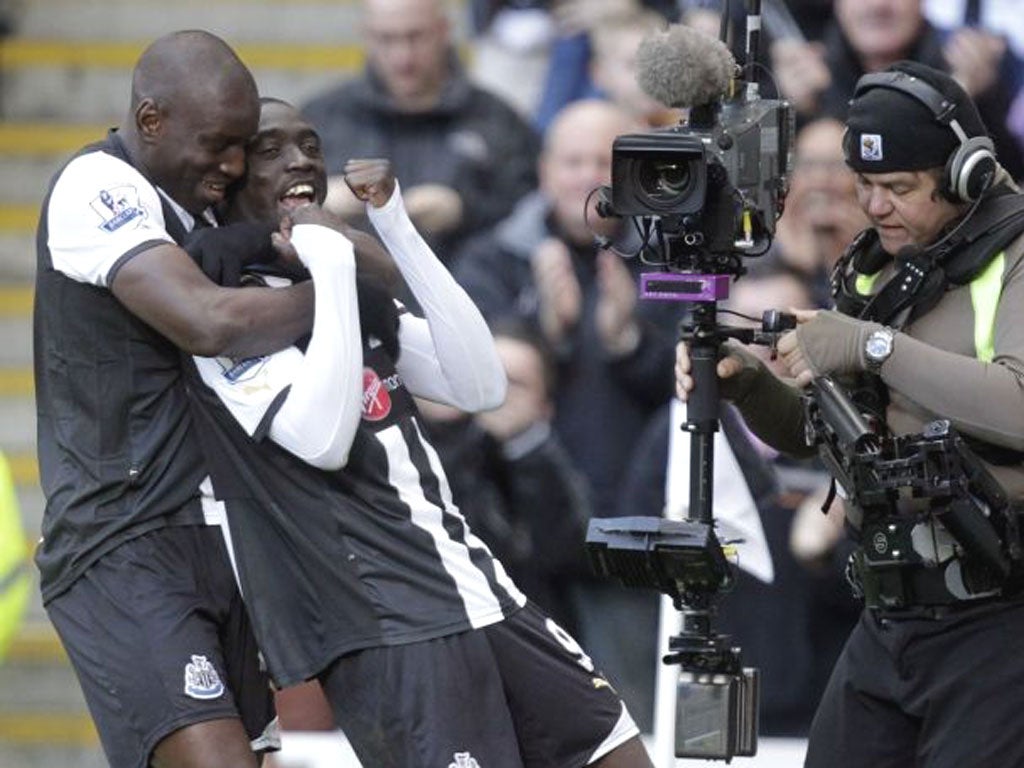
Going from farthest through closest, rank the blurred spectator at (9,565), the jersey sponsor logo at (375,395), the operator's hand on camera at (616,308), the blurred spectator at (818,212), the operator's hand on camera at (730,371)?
1. the operator's hand on camera at (616,308)
2. the blurred spectator at (818,212)
3. the blurred spectator at (9,565)
4. the operator's hand on camera at (730,371)
5. the jersey sponsor logo at (375,395)

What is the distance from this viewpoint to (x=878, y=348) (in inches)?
214

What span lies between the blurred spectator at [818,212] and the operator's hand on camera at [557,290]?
744mm

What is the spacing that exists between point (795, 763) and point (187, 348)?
13.8 feet

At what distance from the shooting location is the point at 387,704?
523 centimetres

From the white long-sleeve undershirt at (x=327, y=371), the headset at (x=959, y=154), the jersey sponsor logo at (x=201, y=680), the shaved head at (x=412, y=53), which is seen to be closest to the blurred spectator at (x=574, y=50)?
the shaved head at (x=412, y=53)

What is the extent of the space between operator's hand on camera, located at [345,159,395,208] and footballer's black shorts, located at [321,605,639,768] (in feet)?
3.14

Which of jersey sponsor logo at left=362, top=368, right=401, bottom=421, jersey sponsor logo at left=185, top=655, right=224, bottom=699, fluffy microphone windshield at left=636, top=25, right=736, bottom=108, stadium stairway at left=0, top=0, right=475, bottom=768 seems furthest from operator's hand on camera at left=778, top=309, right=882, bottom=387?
stadium stairway at left=0, top=0, right=475, bottom=768

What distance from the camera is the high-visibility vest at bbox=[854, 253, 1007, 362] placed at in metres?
5.51

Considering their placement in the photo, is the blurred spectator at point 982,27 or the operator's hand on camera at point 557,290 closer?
the blurred spectator at point 982,27

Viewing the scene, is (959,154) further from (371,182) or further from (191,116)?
(191,116)

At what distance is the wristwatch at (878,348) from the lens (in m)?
5.43

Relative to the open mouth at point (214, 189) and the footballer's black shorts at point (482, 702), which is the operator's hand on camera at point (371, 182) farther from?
the footballer's black shorts at point (482, 702)

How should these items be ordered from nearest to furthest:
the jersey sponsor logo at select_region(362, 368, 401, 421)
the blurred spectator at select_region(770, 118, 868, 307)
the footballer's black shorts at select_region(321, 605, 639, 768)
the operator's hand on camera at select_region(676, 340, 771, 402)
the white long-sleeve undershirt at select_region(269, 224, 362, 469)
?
1. the white long-sleeve undershirt at select_region(269, 224, 362, 469)
2. the footballer's black shorts at select_region(321, 605, 639, 768)
3. the jersey sponsor logo at select_region(362, 368, 401, 421)
4. the operator's hand on camera at select_region(676, 340, 771, 402)
5. the blurred spectator at select_region(770, 118, 868, 307)

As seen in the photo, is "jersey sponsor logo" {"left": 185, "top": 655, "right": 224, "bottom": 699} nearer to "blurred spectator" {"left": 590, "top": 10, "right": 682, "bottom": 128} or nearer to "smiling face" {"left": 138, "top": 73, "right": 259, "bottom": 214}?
"smiling face" {"left": 138, "top": 73, "right": 259, "bottom": 214}
